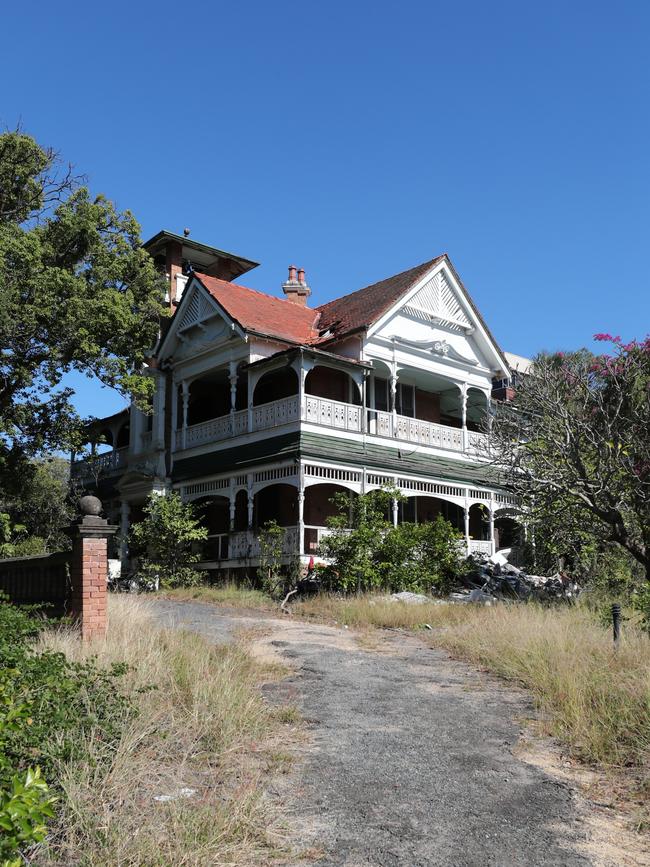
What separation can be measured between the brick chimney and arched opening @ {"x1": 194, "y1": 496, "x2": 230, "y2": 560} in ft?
24.7

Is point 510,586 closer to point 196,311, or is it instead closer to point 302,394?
point 302,394

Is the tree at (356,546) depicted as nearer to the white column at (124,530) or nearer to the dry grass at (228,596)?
the dry grass at (228,596)

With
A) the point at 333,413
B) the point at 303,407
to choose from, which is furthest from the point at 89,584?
the point at 333,413

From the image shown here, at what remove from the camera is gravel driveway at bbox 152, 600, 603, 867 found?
5.02 metres

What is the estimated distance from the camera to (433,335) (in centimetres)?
2484

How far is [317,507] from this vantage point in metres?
22.4

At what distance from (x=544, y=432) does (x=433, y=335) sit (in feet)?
43.3

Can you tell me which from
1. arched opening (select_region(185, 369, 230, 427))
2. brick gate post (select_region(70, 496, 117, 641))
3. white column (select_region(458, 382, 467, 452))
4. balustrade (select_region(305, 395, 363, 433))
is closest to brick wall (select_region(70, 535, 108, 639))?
brick gate post (select_region(70, 496, 117, 641))

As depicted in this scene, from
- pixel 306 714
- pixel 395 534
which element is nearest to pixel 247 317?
pixel 395 534

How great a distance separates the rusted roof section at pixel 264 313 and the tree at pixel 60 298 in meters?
3.04

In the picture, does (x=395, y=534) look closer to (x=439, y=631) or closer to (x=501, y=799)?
(x=439, y=631)

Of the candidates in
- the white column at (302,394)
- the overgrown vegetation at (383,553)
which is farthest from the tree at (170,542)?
the overgrown vegetation at (383,553)

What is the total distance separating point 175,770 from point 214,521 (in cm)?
1941

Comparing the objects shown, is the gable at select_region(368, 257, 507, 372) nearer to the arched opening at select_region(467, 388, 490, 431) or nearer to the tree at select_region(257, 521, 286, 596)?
the arched opening at select_region(467, 388, 490, 431)
